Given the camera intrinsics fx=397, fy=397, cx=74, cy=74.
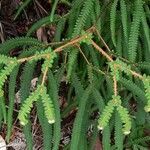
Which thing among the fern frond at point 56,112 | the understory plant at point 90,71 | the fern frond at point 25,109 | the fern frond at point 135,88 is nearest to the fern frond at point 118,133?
the understory plant at point 90,71

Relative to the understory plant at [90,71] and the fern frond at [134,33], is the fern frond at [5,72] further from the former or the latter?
the fern frond at [134,33]

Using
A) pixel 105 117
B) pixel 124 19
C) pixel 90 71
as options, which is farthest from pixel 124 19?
pixel 105 117

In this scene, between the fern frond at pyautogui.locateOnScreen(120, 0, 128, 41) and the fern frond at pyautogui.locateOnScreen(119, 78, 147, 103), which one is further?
A: the fern frond at pyautogui.locateOnScreen(120, 0, 128, 41)

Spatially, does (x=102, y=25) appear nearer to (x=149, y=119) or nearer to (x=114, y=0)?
(x=114, y=0)

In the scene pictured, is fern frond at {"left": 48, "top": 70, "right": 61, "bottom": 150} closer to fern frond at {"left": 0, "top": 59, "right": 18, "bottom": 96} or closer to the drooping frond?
fern frond at {"left": 0, "top": 59, "right": 18, "bottom": 96}

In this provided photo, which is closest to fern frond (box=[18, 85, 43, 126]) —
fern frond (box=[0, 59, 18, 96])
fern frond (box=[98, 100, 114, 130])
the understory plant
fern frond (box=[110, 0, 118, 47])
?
the understory plant

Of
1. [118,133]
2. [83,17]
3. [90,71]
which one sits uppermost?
[83,17]

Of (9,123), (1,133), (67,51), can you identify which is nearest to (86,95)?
(67,51)

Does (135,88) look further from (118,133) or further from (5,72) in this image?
(5,72)

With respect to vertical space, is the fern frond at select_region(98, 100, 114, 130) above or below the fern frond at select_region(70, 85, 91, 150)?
above
